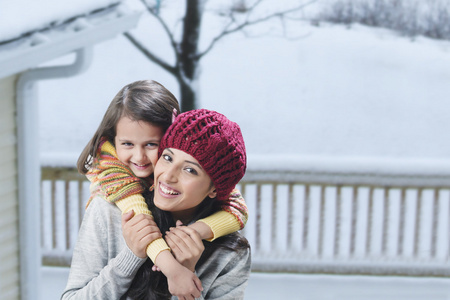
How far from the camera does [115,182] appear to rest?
0.79 meters

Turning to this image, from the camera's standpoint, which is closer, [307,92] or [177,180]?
[177,180]

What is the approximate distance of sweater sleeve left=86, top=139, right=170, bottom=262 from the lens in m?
0.78

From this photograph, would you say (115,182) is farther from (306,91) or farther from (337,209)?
(306,91)

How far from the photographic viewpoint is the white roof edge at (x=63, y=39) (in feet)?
5.56

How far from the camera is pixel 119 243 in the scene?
2.62 feet

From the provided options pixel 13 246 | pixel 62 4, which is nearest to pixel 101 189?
pixel 62 4

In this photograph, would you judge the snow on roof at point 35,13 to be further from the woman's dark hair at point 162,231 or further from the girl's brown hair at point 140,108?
the woman's dark hair at point 162,231

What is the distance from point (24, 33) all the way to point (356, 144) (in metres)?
6.92

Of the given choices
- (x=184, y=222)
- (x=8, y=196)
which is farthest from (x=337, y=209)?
(x=184, y=222)

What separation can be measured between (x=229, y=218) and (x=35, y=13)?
139 centimetres

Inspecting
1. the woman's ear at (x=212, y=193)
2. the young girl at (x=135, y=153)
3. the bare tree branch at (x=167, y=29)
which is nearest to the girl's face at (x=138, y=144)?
the young girl at (x=135, y=153)

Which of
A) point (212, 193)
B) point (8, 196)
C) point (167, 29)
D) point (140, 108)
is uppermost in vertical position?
point (167, 29)

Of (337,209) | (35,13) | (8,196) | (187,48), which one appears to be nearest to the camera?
(35,13)

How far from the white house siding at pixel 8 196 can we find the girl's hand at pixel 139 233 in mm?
1589
